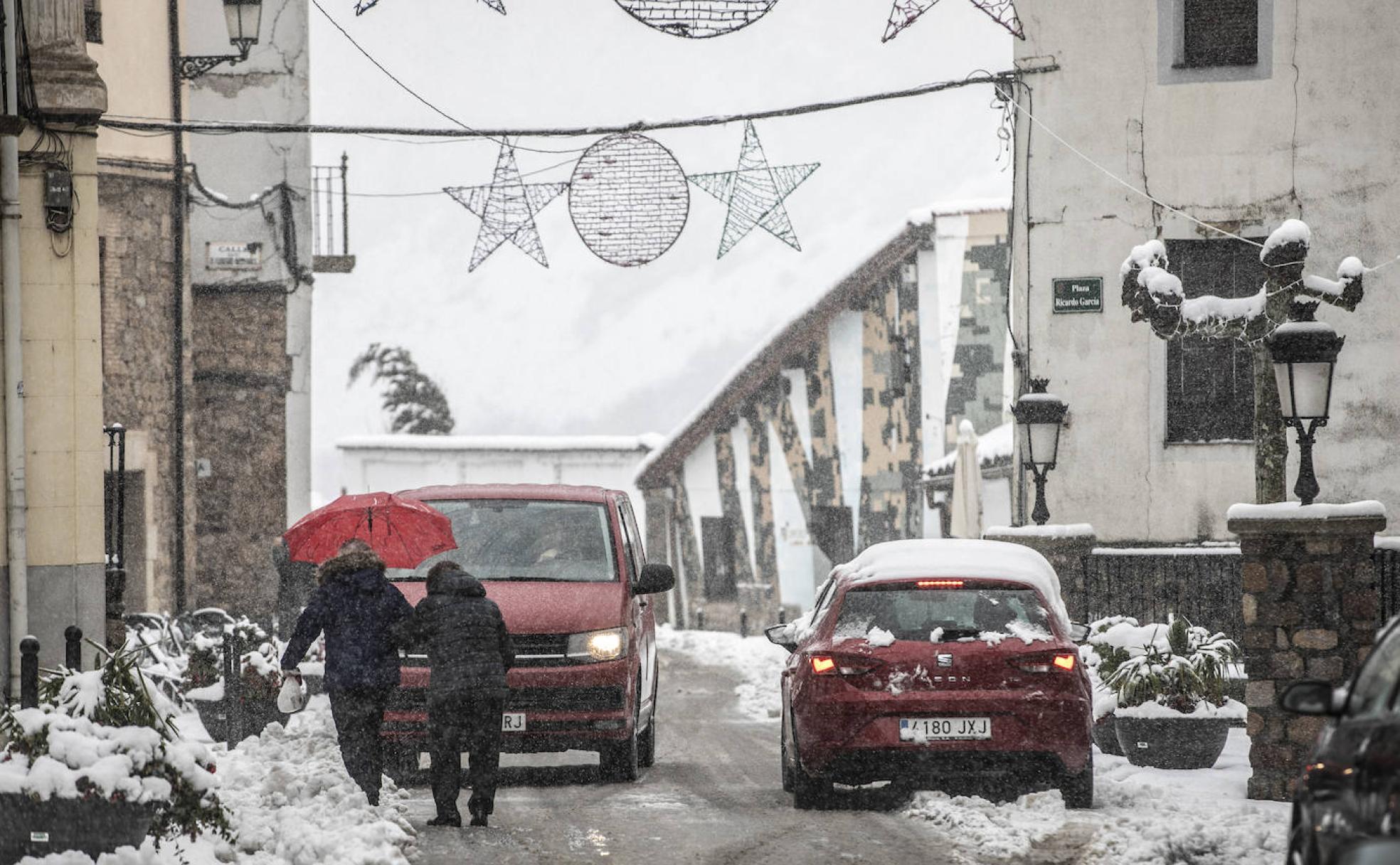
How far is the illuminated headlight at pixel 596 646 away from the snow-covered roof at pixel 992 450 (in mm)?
11142

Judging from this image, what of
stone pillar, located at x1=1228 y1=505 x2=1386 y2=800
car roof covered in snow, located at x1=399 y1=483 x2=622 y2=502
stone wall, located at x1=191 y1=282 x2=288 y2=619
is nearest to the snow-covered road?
stone pillar, located at x1=1228 y1=505 x2=1386 y2=800

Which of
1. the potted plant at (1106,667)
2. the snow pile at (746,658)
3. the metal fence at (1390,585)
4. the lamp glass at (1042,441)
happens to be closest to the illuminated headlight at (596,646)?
the potted plant at (1106,667)

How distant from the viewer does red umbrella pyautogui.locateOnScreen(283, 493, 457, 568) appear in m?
11.8

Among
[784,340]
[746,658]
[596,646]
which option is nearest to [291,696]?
[596,646]

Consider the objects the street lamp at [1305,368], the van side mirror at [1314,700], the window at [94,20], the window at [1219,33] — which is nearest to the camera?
the van side mirror at [1314,700]

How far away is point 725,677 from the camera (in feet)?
88.2

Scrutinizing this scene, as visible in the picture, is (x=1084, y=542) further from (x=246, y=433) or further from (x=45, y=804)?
(x=246, y=433)

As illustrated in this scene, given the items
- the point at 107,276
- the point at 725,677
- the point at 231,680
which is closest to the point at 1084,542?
the point at 231,680

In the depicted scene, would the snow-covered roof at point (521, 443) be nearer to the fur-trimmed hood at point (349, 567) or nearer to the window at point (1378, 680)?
the fur-trimmed hood at point (349, 567)

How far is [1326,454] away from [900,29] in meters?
7.13

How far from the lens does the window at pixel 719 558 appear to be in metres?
38.8

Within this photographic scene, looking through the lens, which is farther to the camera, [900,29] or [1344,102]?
[1344,102]

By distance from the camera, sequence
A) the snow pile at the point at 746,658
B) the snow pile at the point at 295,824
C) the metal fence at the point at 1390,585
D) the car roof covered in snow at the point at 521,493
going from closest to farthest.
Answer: the snow pile at the point at 295,824
the metal fence at the point at 1390,585
the car roof covered in snow at the point at 521,493
the snow pile at the point at 746,658

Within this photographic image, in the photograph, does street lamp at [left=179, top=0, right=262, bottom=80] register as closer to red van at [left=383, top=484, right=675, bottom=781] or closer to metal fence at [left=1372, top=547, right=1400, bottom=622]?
red van at [left=383, top=484, right=675, bottom=781]
